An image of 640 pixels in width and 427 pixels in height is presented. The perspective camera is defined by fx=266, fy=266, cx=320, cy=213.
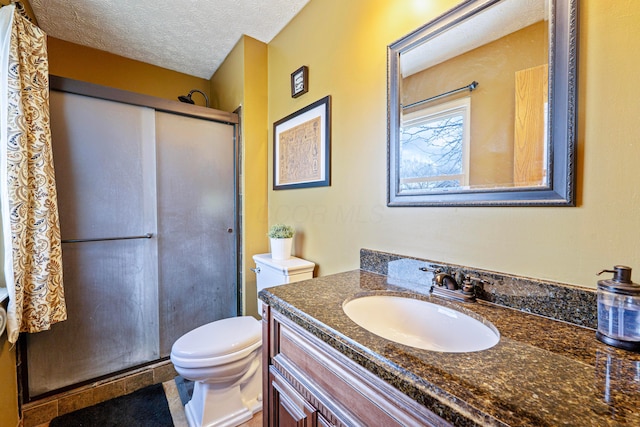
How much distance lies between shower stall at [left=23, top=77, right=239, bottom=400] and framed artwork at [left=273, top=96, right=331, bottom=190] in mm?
441

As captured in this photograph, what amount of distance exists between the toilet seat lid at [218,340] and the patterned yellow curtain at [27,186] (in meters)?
0.69

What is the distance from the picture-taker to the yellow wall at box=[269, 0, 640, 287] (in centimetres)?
65

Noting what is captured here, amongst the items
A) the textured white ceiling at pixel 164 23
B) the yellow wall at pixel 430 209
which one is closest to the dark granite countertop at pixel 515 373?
the yellow wall at pixel 430 209

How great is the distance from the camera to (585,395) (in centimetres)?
43

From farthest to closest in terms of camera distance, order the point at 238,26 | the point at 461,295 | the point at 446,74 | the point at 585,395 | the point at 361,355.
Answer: the point at 238,26, the point at 446,74, the point at 461,295, the point at 361,355, the point at 585,395

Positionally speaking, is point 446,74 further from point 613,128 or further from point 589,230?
point 589,230

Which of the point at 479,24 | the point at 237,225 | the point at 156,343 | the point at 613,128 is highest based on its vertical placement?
the point at 479,24

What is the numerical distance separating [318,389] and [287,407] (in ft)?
0.67

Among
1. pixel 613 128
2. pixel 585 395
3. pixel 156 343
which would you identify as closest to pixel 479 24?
pixel 613 128

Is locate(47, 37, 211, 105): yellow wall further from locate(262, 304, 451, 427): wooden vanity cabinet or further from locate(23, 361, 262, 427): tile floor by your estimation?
locate(262, 304, 451, 427): wooden vanity cabinet

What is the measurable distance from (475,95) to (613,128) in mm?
373

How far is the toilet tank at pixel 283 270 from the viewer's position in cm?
151

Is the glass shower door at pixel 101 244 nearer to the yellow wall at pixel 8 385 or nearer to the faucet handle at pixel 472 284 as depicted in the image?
the yellow wall at pixel 8 385

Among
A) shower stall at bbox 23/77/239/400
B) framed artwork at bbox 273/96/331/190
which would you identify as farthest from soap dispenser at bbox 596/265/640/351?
shower stall at bbox 23/77/239/400
